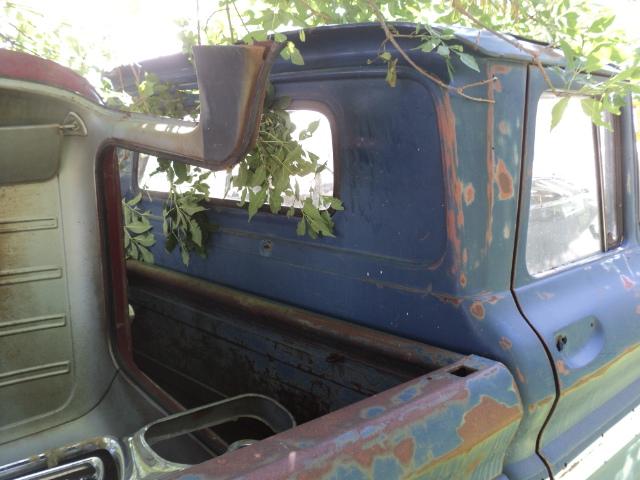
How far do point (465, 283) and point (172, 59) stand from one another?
4.76 ft

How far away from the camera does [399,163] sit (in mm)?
1737

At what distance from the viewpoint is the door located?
5.78 ft

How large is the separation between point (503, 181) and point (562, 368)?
0.55 meters

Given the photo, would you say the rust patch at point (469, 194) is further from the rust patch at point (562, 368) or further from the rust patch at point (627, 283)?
the rust patch at point (627, 283)

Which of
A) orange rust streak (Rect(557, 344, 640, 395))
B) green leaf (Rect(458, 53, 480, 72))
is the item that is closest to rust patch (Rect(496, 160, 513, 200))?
green leaf (Rect(458, 53, 480, 72))

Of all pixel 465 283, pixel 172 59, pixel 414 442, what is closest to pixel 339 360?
pixel 465 283

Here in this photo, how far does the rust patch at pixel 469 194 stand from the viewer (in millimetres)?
1634

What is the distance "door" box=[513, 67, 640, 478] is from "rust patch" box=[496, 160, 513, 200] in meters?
0.06

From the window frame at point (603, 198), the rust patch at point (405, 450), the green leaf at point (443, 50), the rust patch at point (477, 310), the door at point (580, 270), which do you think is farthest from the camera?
the window frame at point (603, 198)

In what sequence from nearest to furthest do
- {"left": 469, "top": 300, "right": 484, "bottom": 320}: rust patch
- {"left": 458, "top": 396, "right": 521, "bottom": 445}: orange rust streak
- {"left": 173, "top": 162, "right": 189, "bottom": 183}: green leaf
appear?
{"left": 458, "top": 396, "right": 521, "bottom": 445}: orange rust streak → {"left": 469, "top": 300, "right": 484, "bottom": 320}: rust patch → {"left": 173, "top": 162, "right": 189, "bottom": 183}: green leaf

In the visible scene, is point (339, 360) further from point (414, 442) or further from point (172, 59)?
point (172, 59)

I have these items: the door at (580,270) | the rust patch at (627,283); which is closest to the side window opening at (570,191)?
the door at (580,270)

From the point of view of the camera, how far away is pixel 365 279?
1.85 meters

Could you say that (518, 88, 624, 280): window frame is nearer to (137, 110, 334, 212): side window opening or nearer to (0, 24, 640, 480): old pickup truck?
(0, 24, 640, 480): old pickup truck
